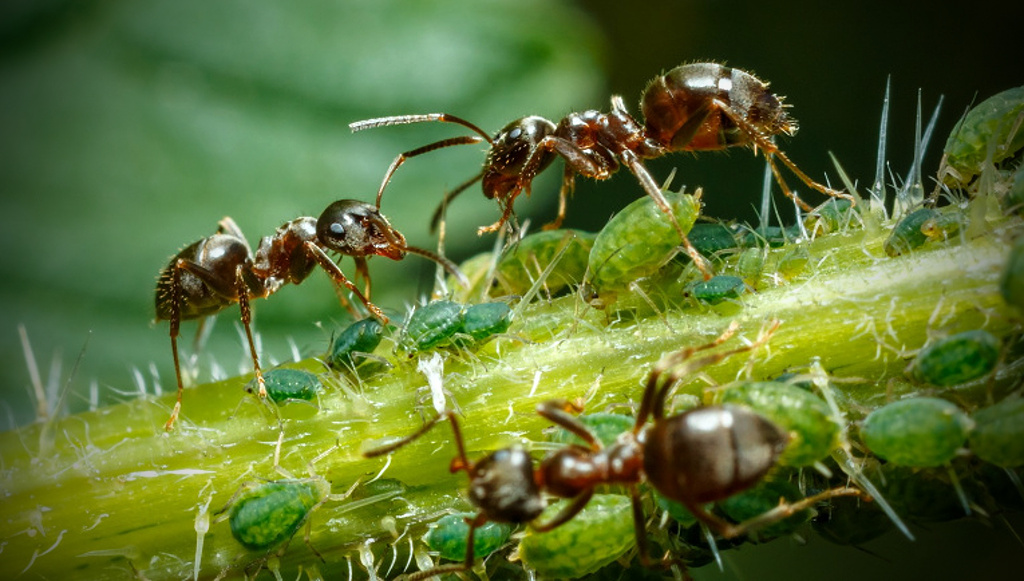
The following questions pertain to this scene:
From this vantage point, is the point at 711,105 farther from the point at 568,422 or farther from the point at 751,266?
the point at 568,422

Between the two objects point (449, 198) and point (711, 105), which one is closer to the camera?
point (711, 105)

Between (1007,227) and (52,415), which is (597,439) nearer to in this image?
(1007,227)

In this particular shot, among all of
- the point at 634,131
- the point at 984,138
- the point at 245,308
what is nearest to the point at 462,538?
the point at 245,308

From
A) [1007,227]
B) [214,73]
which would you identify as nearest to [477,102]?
[214,73]

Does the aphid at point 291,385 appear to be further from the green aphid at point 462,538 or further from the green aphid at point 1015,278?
the green aphid at point 1015,278

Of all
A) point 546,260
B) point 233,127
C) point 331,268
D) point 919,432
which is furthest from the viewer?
point 233,127
